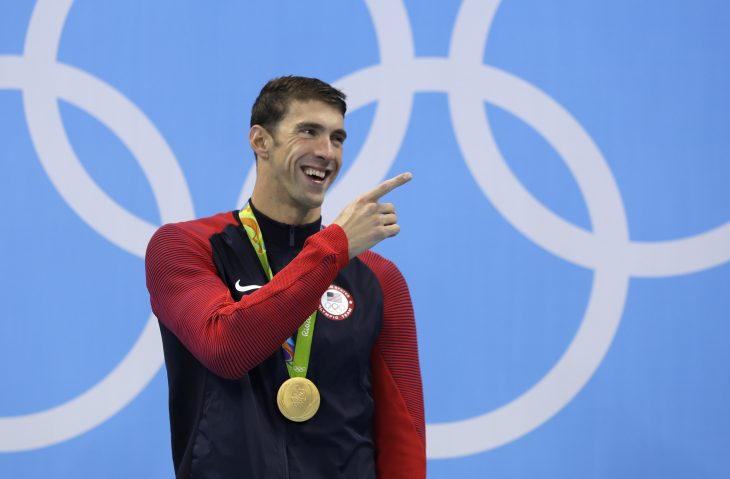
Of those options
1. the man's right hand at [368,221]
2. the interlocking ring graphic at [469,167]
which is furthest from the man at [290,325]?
the interlocking ring graphic at [469,167]

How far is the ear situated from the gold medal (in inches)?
24.8

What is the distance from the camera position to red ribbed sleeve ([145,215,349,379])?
1.69 m

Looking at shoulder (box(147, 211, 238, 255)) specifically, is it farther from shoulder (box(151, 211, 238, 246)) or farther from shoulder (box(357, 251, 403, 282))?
shoulder (box(357, 251, 403, 282))

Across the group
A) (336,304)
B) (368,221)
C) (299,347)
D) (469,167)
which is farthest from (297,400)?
(469,167)

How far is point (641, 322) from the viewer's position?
3.24m

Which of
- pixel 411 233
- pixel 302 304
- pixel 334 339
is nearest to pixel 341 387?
pixel 334 339

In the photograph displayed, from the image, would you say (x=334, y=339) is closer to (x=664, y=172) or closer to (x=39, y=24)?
(x=664, y=172)

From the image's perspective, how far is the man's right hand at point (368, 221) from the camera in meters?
1.79

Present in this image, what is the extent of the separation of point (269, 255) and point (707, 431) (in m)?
2.00

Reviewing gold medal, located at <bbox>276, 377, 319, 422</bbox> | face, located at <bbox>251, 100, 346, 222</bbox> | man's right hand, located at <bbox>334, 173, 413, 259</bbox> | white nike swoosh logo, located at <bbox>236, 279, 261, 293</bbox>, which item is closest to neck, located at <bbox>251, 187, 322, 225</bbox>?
face, located at <bbox>251, 100, 346, 222</bbox>

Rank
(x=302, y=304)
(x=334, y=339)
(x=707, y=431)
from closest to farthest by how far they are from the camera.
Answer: (x=302, y=304)
(x=334, y=339)
(x=707, y=431)

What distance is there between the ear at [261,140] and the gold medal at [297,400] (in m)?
0.63

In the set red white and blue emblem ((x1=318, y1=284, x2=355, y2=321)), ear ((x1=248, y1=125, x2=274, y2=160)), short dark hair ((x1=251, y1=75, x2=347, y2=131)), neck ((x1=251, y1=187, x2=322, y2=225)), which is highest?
short dark hair ((x1=251, y1=75, x2=347, y2=131))

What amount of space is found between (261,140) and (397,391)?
729 mm
